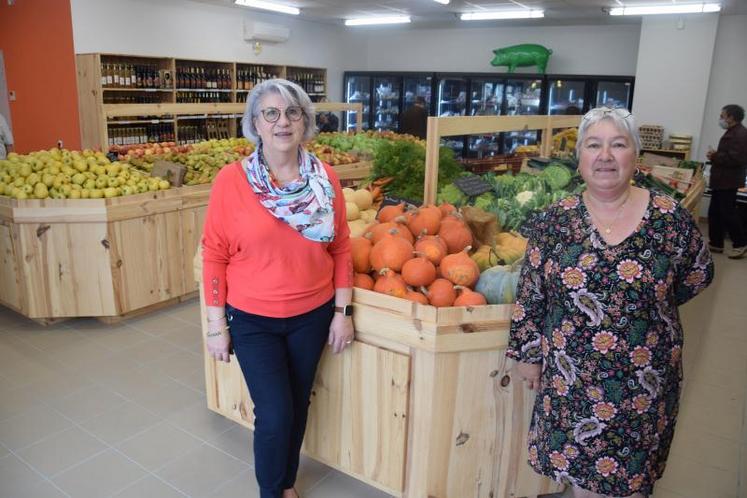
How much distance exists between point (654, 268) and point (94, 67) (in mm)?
7693

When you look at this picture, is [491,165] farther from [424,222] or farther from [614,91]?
[614,91]

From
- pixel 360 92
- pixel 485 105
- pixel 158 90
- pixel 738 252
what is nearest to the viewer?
pixel 738 252

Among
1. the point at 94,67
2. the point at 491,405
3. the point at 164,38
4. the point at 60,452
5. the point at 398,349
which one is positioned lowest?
the point at 60,452

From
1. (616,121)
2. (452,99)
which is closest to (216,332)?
(616,121)

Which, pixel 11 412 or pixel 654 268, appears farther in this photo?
pixel 11 412

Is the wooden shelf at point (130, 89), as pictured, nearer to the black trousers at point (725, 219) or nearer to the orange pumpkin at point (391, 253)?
the orange pumpkin at point (391, 253)

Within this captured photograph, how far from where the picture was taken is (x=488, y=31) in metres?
11.0

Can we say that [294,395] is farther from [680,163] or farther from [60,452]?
[680,163]

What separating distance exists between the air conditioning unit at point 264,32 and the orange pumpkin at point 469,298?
28.9 feet

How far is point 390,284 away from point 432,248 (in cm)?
26

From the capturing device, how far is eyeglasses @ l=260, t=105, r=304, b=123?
1.93 meters

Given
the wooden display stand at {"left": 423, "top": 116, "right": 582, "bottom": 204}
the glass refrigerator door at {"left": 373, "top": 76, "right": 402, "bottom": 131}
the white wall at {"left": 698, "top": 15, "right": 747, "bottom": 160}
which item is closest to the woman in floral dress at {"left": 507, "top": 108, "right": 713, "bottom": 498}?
the wooden display stand at {"left": 423, "top": 116, "right": 582, "bottom": 204}

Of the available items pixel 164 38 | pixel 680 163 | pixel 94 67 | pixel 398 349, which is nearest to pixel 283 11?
pixel 164 38

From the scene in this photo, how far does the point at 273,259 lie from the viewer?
6.52 ft
